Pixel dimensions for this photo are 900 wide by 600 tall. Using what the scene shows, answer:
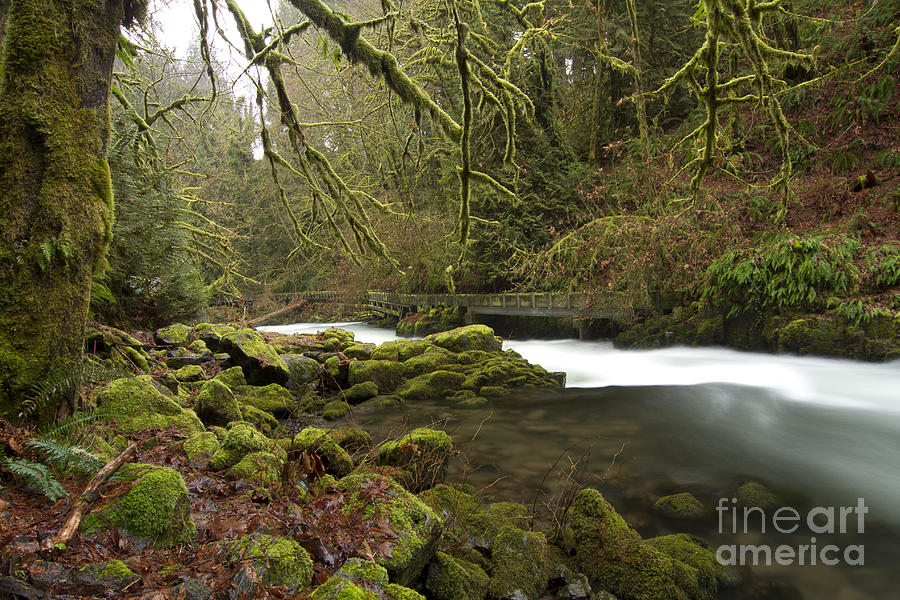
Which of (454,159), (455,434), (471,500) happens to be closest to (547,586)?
(471,500)

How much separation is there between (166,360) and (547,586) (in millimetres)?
6955

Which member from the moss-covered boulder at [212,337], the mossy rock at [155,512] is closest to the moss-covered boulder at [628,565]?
the mossy rock at [155,512]

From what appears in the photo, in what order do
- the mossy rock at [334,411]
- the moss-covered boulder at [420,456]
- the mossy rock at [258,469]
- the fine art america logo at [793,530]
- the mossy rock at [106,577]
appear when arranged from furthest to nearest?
1. the mossy rock at [334,411]
2. the moss-covered boulder at [420,456]
3. the fine art america logo at [793,530]
4. the mossy rock at [258,469]
5. the mossy rock at [106,577]

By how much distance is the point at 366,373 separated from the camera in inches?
360

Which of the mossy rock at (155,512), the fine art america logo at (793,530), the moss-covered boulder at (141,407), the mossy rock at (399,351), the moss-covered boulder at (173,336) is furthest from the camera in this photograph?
the mossy rock at (399,351)

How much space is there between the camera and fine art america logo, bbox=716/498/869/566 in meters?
3.65

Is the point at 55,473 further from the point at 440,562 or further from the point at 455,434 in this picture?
the point at 455,434

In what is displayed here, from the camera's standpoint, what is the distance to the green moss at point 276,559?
6.89 ft

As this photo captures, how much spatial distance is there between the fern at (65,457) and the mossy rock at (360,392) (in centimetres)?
599

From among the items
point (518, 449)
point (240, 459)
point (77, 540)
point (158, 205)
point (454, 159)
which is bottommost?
point (518, 449)

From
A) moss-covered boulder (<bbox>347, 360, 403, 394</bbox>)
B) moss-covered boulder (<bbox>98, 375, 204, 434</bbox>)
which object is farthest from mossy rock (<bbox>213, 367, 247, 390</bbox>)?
moss-covered boulder (<bbox>98, 375, 204, 434</bbox>)

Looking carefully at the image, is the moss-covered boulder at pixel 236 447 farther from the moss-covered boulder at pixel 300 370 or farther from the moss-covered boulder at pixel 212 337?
the moss-covered boulder at pixel 212 337

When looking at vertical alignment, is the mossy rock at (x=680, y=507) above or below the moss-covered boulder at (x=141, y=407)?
below

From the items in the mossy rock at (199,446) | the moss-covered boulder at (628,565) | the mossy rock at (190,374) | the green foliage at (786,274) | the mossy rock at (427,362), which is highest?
the green foliage at (786,274)
